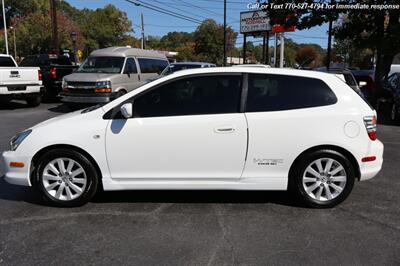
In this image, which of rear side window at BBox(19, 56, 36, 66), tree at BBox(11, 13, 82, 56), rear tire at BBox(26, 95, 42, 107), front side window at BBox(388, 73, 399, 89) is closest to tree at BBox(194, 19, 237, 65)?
tree at BBox(11, 13, 82, 56)

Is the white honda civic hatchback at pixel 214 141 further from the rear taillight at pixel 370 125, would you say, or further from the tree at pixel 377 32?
the tree at pixel 377 32

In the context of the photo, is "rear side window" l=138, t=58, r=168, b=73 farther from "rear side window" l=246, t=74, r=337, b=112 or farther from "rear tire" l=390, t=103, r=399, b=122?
"rear side window" l=246, t=74, r=337, b=112

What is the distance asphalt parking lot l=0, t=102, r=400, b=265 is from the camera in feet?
12.2

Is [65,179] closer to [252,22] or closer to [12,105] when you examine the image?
[12,105]

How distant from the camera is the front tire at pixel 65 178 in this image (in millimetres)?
4844

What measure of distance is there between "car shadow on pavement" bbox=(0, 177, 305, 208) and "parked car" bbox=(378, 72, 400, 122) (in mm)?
7784

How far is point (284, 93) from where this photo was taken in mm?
4867

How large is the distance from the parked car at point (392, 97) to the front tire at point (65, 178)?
30.9 feet

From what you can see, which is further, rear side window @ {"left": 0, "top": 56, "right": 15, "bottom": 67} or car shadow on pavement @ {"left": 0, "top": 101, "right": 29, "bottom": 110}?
car shadow on pavement @ {"left": 0, "top": 101, "right": 29, "bottom": 110}

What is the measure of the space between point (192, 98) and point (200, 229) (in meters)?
1.47

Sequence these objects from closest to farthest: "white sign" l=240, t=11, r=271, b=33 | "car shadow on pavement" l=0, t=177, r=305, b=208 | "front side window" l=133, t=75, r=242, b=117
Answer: "front side window" l=133, t=75, r=242, b=117, "car shadow on pavement" l=0, t=177, r=305, b=208, "white sign" l=240, t=11, r=271, b=33

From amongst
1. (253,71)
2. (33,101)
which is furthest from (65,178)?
(33,101)

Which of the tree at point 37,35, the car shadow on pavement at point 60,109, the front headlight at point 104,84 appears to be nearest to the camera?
the front headlight at point 104,84

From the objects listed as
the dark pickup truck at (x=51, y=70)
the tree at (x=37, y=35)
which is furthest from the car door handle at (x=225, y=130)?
the tree at (x=37, y=35)
